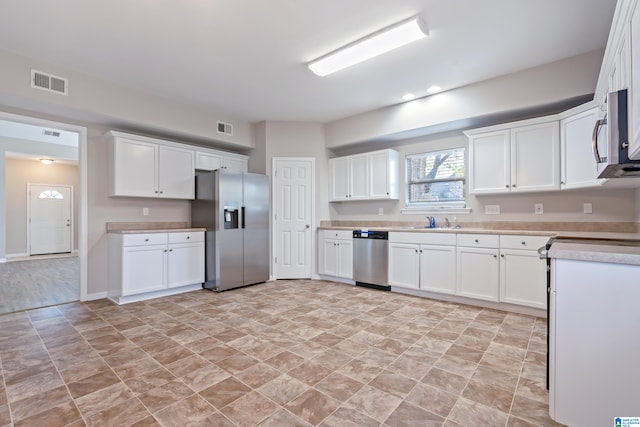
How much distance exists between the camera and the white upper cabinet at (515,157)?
3.37m

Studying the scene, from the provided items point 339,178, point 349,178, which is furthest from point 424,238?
point 339,178

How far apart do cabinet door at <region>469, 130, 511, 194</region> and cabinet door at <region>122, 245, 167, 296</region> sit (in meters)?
4.21

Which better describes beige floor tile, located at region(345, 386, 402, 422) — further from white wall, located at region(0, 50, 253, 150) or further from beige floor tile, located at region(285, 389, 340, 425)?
white wall, located at region(0, 50, 253, 150)

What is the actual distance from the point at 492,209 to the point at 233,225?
366 cm

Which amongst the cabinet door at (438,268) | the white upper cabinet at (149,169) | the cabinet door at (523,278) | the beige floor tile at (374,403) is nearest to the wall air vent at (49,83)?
the white upper cabinet at (149,169)

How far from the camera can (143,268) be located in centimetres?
397

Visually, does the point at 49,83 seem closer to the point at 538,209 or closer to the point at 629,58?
the point at 629,58

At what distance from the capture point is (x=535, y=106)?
3.44 meters

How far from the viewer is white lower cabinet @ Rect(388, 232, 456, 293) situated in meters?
3.85

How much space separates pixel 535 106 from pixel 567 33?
807mm

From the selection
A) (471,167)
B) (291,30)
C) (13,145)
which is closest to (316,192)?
(471,167)

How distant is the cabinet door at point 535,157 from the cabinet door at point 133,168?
4700 millimetres

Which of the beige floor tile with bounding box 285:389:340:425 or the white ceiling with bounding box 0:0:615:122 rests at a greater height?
the white ceiling with bounding box 0:0:615:122

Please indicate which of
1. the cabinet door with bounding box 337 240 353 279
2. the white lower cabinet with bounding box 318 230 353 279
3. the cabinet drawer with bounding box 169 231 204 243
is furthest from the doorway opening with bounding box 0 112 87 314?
the cabinet door with bounding box 337 240 353 279
